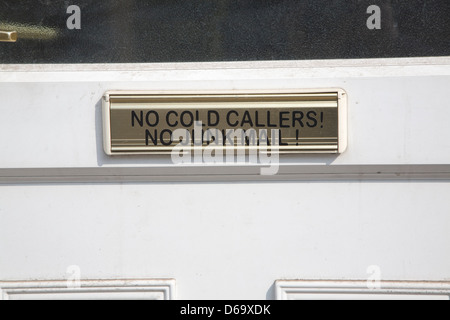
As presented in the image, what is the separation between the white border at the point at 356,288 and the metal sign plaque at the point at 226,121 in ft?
0.89

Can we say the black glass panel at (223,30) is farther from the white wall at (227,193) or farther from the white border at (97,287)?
the white border at (97,287)

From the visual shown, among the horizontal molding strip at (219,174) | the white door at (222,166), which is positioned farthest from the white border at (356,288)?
the horizontal molding strip at (219,174)

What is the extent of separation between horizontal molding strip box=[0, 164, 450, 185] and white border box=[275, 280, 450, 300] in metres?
0.21

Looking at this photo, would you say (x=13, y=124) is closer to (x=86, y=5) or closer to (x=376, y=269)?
(x=86, y=5)

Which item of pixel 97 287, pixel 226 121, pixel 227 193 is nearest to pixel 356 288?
pixel 227 193

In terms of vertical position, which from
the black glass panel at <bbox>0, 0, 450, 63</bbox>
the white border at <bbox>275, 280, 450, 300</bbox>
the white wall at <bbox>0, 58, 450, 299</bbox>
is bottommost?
the white border at <bbox>275, 280, 450, 300</bbox>

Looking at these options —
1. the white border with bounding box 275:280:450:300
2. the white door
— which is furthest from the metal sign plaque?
the white border with bounding box 275:280:450:300

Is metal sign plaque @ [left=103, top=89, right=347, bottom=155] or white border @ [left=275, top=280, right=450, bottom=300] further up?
metal sign plaque @ [left=103, top=89, right=347, bottom=155]

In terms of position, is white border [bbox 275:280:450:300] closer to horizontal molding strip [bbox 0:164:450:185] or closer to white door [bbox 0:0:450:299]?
white door [bbox 0:0:450:299]

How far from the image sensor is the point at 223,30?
1.28m

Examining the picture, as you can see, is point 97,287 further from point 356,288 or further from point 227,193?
point 356,288

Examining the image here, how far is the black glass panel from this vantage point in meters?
1.26

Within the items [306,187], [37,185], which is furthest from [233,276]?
[37,185]

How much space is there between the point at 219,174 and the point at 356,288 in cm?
36
